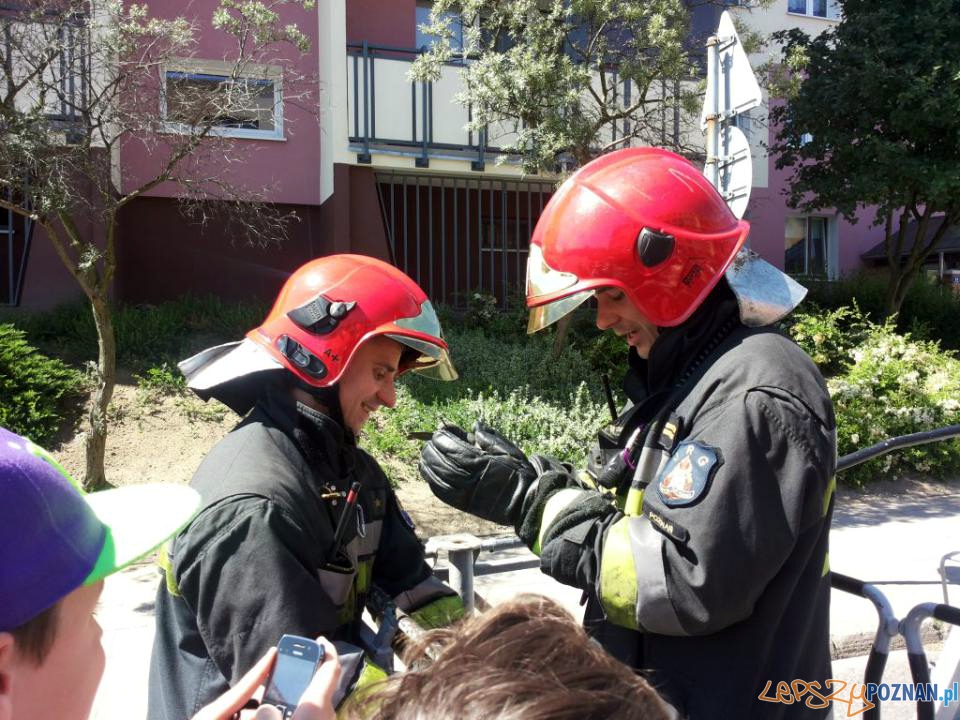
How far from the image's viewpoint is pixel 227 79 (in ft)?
24.9

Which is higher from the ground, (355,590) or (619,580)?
(619,580)

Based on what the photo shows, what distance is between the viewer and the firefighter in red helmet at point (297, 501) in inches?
58.9

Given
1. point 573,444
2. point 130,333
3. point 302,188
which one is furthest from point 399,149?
point 573,444

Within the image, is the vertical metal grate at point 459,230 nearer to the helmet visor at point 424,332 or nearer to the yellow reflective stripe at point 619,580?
the helmet visor at point 424,332

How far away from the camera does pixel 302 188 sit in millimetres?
12242

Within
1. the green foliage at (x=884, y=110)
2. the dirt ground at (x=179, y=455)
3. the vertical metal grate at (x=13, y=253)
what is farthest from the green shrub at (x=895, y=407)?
the vertical metal grate at (x=13, y=253)

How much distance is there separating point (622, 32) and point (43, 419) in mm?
7792

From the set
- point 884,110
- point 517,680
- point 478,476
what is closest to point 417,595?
point 478,476

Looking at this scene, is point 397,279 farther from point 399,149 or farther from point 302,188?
point 302,188

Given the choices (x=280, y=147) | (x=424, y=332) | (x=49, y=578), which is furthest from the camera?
(x=280, y=147)

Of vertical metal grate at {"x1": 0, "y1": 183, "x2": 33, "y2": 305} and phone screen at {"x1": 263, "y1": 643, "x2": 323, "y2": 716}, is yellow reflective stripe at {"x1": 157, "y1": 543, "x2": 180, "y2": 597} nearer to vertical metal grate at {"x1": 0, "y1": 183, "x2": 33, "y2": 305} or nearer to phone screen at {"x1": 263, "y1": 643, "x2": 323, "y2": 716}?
phone screen at {"x1": 263, "y1": 643, "x2": 323, "y2": 716}

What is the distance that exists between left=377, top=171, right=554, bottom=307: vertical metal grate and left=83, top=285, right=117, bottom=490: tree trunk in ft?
19.5

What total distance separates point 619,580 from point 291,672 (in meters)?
0.73

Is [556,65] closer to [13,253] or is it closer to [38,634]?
[13,253]
